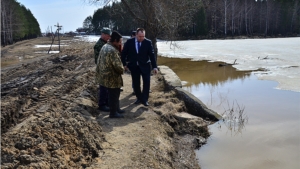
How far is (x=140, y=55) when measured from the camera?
20.2ft

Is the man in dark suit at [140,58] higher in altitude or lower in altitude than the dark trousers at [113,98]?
higher

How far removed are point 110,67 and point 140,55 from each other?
3.92ft

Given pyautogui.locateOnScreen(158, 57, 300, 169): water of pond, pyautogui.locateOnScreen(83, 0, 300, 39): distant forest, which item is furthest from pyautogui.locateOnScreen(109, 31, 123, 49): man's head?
pyautogui.locateOnScreen(83, 0, 300, 39): distant forest

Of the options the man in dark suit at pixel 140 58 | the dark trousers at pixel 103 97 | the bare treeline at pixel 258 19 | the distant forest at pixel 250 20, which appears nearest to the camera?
the dark trousers at pixel 103 97

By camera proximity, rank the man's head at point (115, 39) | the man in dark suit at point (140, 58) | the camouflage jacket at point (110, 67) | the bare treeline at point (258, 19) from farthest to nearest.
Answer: the bare treeline at point (258, 19), the man in dark suit at point (140, 58), the man's head at point (115, 39), the camouflage jacket at point (110, 67)

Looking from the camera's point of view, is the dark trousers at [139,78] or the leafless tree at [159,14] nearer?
the dark trousers at [139,78]

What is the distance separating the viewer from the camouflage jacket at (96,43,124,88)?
5.06 meters

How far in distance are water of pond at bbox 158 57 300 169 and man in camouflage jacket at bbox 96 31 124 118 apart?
203 cm

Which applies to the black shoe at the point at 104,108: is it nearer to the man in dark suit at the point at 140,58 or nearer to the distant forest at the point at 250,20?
the man in dark suit at the point at 140,58

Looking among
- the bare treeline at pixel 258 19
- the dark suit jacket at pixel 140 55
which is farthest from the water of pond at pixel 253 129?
the bare treeline at pixel 258 19

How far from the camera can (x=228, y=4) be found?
5238 centimetres

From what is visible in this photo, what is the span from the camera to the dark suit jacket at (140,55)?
6.13 meters

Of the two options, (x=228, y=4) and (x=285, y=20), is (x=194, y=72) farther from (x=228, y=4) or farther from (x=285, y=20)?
(x=285, y=20)

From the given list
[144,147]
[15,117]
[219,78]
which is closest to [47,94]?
[15,117]
